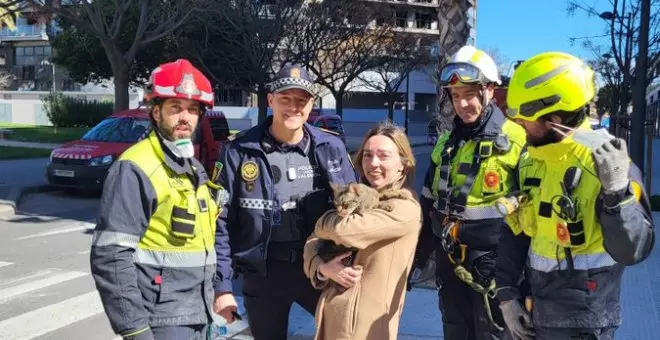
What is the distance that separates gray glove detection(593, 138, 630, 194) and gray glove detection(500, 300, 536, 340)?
67 cm

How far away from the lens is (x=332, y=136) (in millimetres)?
3559

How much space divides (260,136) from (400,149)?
78 cm

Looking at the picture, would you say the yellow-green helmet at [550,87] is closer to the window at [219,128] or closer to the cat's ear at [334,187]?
the cat's ear at [334,187]

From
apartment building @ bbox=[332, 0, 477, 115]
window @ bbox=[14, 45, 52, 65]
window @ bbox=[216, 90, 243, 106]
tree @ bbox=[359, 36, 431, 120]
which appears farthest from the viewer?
window @ bbox=[14, 45, 52, 65]

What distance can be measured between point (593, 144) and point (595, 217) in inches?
11.8

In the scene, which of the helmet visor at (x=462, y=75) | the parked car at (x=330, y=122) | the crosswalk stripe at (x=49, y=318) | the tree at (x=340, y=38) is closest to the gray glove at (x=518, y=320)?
the helmet visor at (x=462, y=75)

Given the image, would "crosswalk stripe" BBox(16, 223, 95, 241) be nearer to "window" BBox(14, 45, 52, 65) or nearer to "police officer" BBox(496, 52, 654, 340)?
"police officer" BBox(496, 52, 654, 340)

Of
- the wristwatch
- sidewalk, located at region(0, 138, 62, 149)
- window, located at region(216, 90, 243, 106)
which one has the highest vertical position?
window, located at region(216, 90, 243, 106)

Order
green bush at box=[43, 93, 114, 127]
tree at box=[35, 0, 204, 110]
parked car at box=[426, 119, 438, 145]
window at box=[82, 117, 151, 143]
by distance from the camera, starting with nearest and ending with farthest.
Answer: parked car at box=[426, 119, 438, 145], window at box=[82, 117, 151, 143], tree at box=[35, 0, 204, 110], green bush at box=[43, 93, 114, 127]

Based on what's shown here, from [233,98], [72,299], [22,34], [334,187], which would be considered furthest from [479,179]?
[22,34]

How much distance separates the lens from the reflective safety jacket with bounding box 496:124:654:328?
7.16 feet

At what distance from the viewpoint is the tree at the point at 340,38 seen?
88.1ft

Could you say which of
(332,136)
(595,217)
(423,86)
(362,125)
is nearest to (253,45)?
(332,136)

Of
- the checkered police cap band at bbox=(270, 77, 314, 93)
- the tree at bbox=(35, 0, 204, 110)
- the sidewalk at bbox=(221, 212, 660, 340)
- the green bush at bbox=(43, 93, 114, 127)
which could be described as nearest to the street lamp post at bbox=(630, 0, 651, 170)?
the sidewalk at bbox=(221, 212, 660, 340)
